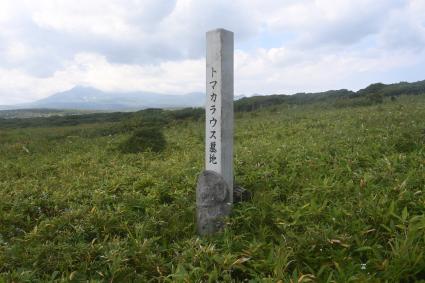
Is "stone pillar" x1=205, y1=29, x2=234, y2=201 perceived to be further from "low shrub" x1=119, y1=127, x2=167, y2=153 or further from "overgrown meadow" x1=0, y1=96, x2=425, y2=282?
"low shrub" x1=119, y1=127, x2=167, y2=153

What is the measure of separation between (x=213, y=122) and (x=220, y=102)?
0.34 m

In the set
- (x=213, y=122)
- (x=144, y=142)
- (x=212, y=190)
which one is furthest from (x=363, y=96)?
(x=212, y=190)

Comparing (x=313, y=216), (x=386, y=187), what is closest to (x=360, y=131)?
(x=386, y=187)

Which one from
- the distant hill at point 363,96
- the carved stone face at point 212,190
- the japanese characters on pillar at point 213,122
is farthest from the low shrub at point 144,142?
the distant hill at point 363,96

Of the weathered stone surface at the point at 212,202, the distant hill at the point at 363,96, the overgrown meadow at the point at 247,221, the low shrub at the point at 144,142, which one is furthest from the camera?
the distant hill at the point at 363,96

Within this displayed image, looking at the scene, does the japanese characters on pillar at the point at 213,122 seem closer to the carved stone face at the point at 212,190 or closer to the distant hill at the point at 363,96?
the carved stone face at the point at 212,190

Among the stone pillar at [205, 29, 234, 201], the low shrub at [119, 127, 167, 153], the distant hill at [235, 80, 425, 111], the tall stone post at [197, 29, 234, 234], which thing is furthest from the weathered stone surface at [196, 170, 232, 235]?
the distant hill at [235, 80, 425, 111]

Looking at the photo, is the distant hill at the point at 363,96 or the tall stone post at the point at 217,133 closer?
the tall stone post at the point at 217,133

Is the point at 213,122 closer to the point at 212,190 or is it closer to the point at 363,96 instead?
the point at 212,190

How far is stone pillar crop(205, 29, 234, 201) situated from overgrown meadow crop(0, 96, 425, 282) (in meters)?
0.80

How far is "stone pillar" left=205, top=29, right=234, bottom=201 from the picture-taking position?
222 inches

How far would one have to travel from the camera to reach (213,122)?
19.2 ft

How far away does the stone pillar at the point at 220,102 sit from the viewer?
5.64m

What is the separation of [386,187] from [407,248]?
1923 mm
